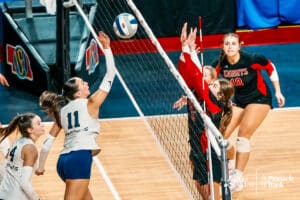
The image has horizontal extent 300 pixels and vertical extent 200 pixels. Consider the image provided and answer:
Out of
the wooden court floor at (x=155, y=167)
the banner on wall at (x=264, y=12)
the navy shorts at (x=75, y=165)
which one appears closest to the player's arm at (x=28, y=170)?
the navy shorts at (x=75, y=165)

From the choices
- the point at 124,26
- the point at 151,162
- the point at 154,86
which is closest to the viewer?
the point at 124,26

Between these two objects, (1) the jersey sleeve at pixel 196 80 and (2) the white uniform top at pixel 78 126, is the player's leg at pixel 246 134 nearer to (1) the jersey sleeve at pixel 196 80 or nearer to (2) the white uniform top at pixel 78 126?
(1) the jersey sleeve at pixel 196 80

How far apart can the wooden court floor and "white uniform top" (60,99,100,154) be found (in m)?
1.78

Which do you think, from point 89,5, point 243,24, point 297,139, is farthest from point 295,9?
point 297,139

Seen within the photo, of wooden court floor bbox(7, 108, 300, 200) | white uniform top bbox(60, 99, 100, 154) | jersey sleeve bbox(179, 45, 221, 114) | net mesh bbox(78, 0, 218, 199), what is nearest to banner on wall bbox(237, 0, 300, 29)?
net mesh bbox(78, 0, 218, 199)

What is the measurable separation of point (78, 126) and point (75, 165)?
1.29 ft

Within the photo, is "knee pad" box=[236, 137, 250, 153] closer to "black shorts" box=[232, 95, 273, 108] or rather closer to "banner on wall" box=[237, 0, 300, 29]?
"black shorts" box=[232, 95, 273, 108]

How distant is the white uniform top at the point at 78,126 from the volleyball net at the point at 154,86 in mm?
973

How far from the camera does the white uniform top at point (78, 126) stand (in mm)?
8188

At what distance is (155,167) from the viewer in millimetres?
10797

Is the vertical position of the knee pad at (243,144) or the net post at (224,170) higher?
the net post at (224,170)

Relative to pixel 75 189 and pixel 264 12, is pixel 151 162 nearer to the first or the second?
pixel 75 189

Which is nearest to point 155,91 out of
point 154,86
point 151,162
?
point 154,86

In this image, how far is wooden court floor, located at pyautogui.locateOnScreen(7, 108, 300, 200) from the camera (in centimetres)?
998
